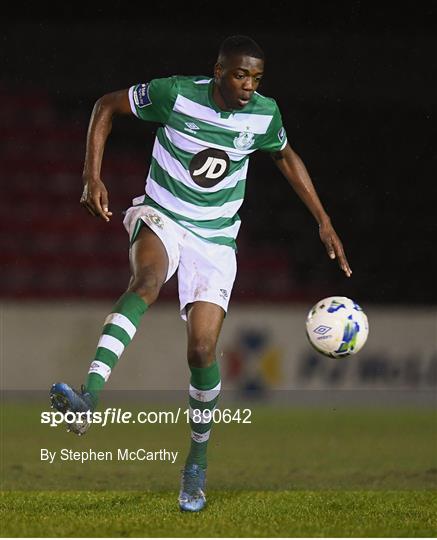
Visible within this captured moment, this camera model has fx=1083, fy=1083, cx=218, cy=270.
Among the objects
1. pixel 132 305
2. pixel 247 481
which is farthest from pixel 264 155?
pixel 132 305

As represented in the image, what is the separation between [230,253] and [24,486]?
5.83 ft

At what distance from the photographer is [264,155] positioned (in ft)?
47.0

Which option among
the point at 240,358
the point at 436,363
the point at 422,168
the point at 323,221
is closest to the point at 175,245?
the point at 323,221

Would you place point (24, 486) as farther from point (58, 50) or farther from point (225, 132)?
point (58, 50)

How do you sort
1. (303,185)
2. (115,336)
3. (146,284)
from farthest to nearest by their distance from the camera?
(303,185) < (146,284) < (115,336)

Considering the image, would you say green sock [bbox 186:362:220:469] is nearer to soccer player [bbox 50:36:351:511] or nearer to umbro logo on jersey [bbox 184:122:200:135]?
soccer player [bbox 50:36:351:511]

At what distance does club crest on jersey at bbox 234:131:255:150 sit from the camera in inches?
217

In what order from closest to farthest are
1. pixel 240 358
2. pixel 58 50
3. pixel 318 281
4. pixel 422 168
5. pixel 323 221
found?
pixel 323 221 → pixel 240 358 → pixel 58 50 → pixel 318 281 → pixel 422 168

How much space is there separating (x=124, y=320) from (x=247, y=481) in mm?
1974

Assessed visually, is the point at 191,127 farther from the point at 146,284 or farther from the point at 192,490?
the point at 192,490

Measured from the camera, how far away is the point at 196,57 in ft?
42.7

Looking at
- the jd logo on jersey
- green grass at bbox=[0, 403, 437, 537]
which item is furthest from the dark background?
the jd logo on jersey

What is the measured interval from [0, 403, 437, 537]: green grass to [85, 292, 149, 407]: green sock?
630 mm

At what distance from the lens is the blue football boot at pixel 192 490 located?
5094 millimetres
